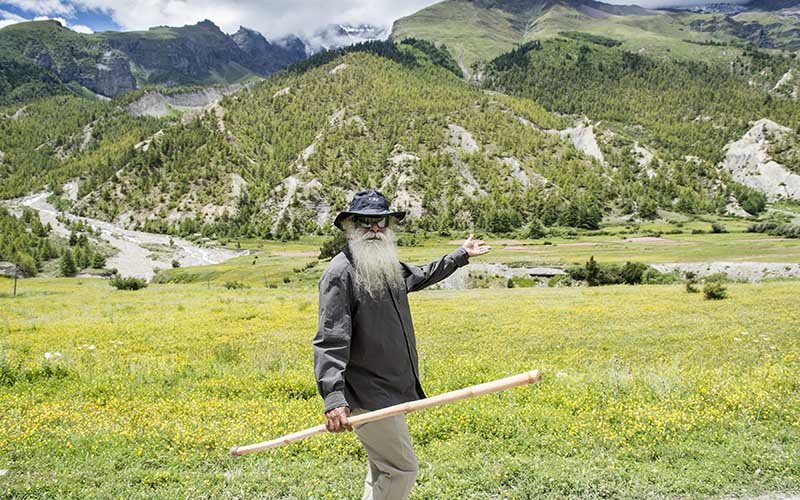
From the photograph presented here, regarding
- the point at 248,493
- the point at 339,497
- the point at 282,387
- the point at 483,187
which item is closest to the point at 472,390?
the point at 339,497

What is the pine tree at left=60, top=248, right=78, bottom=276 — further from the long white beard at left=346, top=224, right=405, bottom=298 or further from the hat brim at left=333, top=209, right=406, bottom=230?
the long white beard at left=346, top=224, right=405, bottom=298

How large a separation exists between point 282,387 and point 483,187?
17164 centimetres

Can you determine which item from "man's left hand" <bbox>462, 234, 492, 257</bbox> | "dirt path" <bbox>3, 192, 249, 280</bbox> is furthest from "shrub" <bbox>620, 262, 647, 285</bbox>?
"dirt path" <bbox>3, 192, 249, 280</bbox>

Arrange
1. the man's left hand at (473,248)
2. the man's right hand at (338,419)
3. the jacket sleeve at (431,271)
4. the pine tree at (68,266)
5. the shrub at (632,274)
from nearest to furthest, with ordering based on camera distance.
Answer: the man's right hand at (338,419) → the jacket sleeve at (431,271) → the man's left hand at (473,248) → the shrub at (632,274) → the pine tree at (68,266)

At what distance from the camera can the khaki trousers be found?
5027mm

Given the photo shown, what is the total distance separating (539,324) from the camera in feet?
85.5

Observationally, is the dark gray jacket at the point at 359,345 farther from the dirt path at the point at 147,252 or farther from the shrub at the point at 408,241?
the shrub at the point at 408,241

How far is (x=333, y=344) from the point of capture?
15.8 ft

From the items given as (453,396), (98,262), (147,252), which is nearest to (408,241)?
(147,252)

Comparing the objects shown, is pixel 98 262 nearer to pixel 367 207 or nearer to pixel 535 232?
pixel 535 232

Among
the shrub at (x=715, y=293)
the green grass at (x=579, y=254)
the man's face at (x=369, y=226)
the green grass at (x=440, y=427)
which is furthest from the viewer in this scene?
the green grass at (x=579, y=254)

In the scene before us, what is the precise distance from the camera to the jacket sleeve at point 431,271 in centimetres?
584

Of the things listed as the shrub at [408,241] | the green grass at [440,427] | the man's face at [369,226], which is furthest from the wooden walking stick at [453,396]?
the shrub at [408,241]

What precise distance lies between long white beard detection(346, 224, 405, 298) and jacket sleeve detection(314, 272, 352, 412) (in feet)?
0.96
